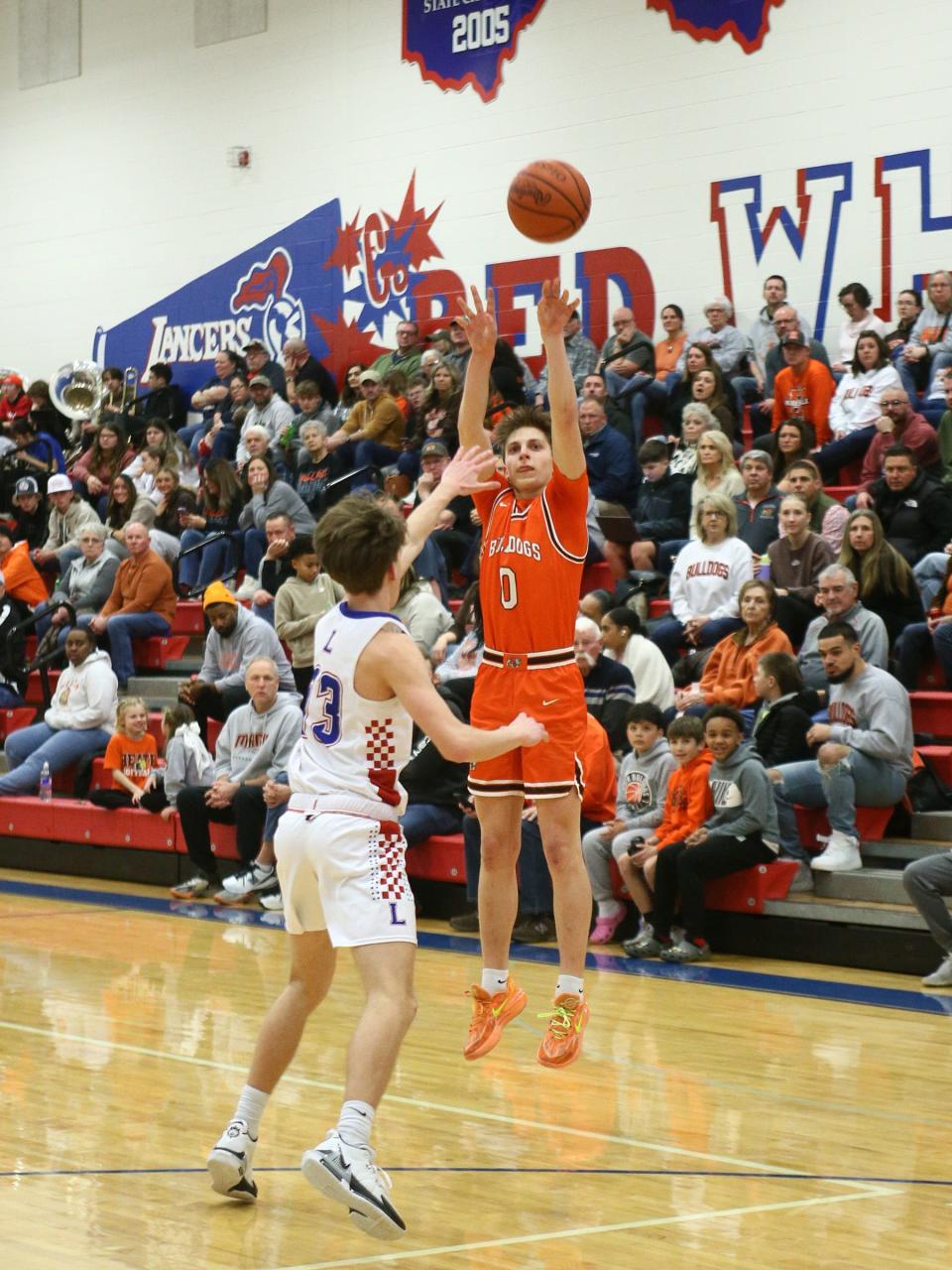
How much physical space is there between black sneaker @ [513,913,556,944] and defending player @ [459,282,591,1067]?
3.80m

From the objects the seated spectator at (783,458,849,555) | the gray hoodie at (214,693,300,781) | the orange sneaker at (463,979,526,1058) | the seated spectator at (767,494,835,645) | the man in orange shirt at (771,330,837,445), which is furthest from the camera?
the man in orange shirt at (771,330,837,445)

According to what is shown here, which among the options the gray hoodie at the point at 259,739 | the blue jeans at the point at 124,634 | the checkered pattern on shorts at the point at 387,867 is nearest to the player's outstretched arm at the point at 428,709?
the checkered pattern on shorts at the point at 387,867

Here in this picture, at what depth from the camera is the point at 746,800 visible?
27.5 ft

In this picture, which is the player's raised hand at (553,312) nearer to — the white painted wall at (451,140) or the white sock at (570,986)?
the white sock at (570,986)

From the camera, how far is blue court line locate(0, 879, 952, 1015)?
298 inches

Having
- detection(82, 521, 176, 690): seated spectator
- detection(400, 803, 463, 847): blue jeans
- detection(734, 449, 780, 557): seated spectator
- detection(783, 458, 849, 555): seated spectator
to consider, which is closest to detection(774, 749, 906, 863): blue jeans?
detection(783, 458, 849, 555): seated spectator

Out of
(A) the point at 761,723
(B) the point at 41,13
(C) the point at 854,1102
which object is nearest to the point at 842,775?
(A) the point at 761,723

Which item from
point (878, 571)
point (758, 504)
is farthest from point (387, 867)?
point (758, 504)

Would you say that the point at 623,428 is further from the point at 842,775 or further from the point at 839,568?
the point at 842,775

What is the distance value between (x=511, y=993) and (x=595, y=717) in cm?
427

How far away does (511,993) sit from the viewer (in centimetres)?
528

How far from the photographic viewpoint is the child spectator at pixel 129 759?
11.5 m

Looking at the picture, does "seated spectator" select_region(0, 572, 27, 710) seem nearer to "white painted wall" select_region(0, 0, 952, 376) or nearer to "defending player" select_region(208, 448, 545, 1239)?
"white painted wall" select_region(0, 0, 952, 376)

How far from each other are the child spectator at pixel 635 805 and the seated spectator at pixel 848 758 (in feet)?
2.07
